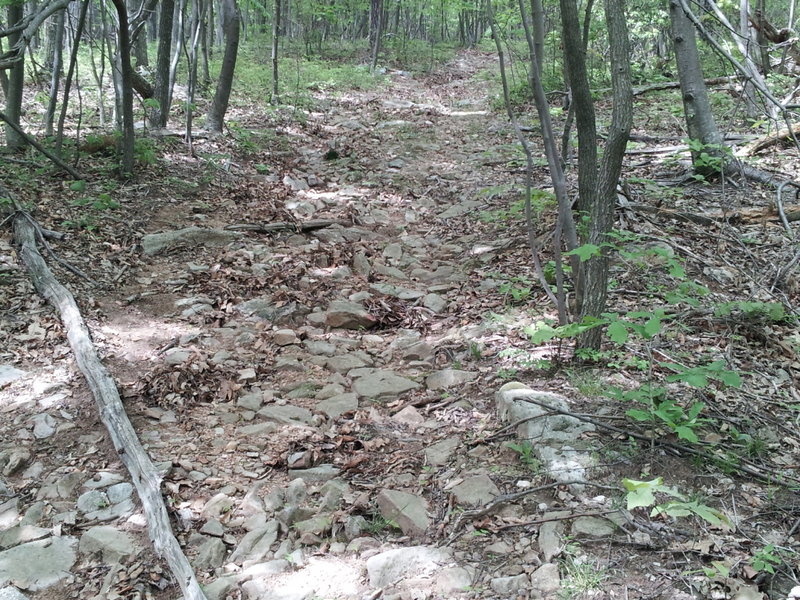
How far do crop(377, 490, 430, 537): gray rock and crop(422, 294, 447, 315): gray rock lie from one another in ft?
9.00

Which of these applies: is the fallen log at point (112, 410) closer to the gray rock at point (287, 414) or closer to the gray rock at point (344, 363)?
the gray rock at point (287, 414)

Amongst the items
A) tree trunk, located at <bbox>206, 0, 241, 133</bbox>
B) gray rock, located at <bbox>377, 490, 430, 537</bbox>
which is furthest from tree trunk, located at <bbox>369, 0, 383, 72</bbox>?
gray rock, located at <bbox>377, 490, 430, 537</bbox>

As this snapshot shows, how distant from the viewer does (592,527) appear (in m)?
2.72

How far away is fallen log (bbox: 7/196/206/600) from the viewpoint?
9.25 ft

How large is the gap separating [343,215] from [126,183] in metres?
2.93

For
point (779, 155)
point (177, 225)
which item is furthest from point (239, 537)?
point (779, 155)

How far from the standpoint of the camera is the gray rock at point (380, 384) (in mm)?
4480

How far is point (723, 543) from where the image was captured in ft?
8.30

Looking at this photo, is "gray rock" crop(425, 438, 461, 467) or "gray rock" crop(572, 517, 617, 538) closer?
"gray rock" crop(572, 517, 617, 538)

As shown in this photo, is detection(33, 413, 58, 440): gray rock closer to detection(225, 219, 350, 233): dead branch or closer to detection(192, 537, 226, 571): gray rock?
detection(192, 537, 226, 571): gray rock

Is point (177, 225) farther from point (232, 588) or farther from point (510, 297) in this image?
point (232, 588)

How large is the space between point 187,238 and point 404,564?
5190mm

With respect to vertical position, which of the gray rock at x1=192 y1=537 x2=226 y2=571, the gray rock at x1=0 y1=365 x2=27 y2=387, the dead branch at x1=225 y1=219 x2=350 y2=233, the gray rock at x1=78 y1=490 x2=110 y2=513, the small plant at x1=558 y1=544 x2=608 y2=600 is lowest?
the gray rock at x1=192 y1=537 x2=226 y2=571

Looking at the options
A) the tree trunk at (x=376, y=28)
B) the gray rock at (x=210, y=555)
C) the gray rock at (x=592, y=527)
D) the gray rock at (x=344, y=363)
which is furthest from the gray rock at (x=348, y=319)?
the tree trunk at (x=376, y=28)
